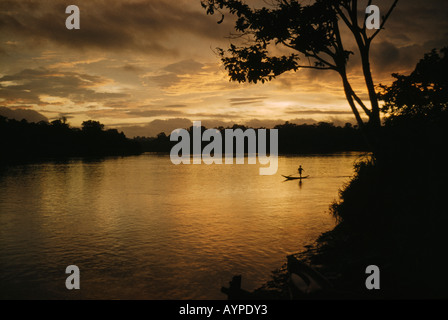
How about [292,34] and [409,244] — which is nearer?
[409,244]

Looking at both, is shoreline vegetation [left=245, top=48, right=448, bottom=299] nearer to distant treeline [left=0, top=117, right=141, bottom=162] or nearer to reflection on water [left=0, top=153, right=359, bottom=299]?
reflection on water [left=0, top=153, right=359, bottom=299]

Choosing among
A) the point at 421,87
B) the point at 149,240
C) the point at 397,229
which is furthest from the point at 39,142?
the point at 397,229

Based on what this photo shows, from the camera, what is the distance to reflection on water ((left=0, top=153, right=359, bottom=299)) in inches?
572

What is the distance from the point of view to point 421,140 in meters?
13.6

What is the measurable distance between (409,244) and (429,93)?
21.5 m

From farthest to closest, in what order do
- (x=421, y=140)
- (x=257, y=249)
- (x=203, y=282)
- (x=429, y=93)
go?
(x=429, y=93), (x=257, y=249), (x=203, y=282), (x=421, y=140)

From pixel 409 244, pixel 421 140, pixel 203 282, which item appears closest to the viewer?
pixel 409 244

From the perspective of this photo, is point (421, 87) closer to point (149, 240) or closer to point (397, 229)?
point (397, 229)

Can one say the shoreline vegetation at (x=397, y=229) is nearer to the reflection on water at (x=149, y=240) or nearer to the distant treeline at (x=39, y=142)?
the reflection on water at (x=149, y=240)

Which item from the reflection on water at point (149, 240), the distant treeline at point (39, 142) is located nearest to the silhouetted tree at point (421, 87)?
the reflection on water at point (149, 240)

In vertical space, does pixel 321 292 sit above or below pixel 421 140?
below
